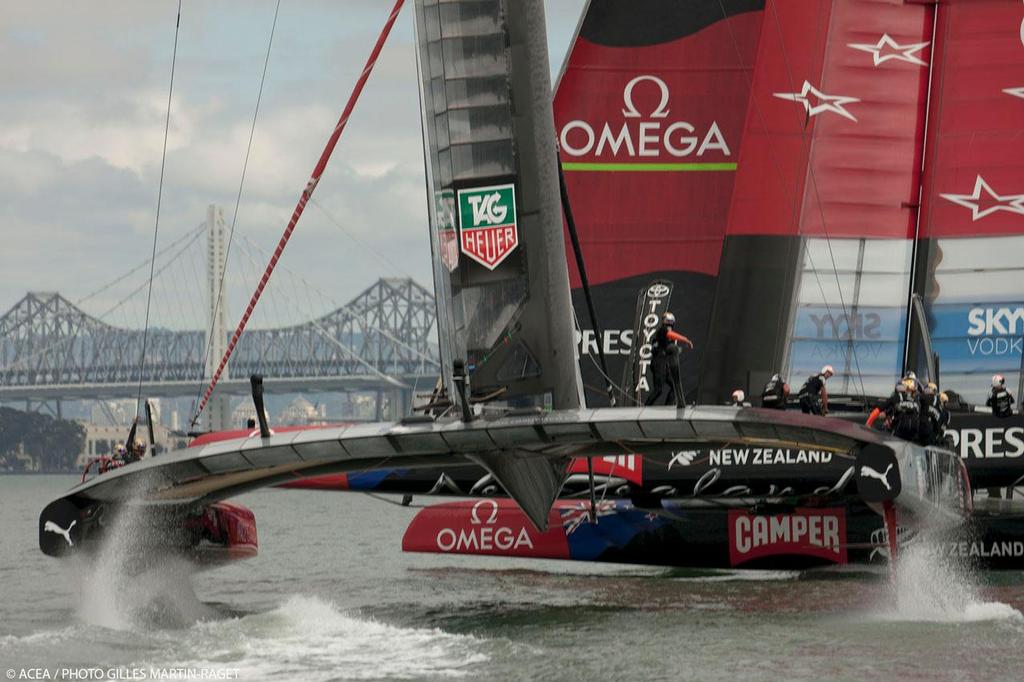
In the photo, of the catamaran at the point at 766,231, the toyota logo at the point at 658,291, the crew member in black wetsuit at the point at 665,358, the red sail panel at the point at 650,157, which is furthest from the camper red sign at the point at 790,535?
the crew member in black wetsuit at the point at 665,358

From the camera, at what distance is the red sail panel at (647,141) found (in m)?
11.4

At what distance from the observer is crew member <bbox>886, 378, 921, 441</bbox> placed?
8602mm

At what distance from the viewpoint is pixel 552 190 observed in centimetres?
738

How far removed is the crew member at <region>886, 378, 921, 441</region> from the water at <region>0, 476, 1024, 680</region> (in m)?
0.91

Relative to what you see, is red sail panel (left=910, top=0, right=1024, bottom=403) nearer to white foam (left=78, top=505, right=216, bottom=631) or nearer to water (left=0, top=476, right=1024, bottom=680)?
water (left=0, top=476, right=1024, bottom=680)

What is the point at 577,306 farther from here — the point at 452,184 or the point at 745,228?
the point at 452,184

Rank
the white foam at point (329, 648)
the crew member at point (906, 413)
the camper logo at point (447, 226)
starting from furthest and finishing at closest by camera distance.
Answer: the crew member at point (906, 413) < the camper logo at point (447, 226) < the white foam at point (329, 648)

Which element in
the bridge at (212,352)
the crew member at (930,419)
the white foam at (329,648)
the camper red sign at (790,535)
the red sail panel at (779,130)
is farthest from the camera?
the bridge at (212,352)

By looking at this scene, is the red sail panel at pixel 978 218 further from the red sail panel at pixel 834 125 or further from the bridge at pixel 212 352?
the bridge at pixel 212 352

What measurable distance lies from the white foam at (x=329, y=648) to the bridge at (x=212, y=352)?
42.5m

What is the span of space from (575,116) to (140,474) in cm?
487

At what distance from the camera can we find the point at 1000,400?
10.1 m

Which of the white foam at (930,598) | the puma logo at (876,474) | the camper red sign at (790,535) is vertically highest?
the puma logo at (876,474)

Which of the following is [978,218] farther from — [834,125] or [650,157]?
[650,157]
